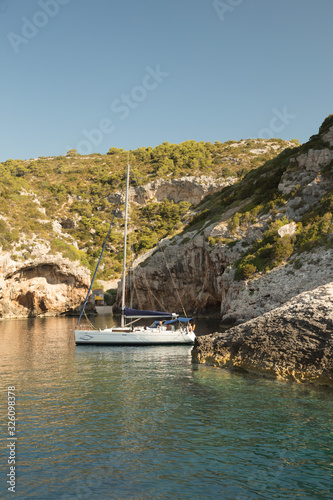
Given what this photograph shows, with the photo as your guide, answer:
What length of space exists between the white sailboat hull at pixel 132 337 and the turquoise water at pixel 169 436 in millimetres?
12047

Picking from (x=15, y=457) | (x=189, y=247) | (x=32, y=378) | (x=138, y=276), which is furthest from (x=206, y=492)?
Result: (x=138, y=276)

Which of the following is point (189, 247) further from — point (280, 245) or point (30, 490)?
point (30, 490)

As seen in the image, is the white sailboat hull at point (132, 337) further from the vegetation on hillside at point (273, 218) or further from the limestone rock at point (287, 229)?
the limestone rock at point (287, 229)

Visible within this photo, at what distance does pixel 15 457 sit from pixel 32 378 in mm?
11211

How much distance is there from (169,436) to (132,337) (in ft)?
75.1

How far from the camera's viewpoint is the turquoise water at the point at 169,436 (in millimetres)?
10359

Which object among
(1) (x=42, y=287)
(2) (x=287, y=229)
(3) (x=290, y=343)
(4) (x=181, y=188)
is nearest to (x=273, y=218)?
(2) (x=287, y=229)

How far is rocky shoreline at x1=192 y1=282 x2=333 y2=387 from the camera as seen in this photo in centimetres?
1922

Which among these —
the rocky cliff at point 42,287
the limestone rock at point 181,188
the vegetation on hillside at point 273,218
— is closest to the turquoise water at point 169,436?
the vegetation on hillside at point 273,218

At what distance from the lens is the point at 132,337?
36.3 m

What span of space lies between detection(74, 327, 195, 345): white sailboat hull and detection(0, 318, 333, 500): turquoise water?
12047 mm

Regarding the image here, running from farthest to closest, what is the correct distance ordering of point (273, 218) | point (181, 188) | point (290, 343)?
point (181, 188) < point (273, 218) < point (290, 343)

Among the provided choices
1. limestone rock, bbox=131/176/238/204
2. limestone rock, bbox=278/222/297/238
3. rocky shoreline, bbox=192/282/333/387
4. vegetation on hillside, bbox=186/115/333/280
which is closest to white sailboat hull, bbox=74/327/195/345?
vegetation on hillside, bbox=186/115/333/280

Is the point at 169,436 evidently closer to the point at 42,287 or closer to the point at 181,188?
the point at 42,287
